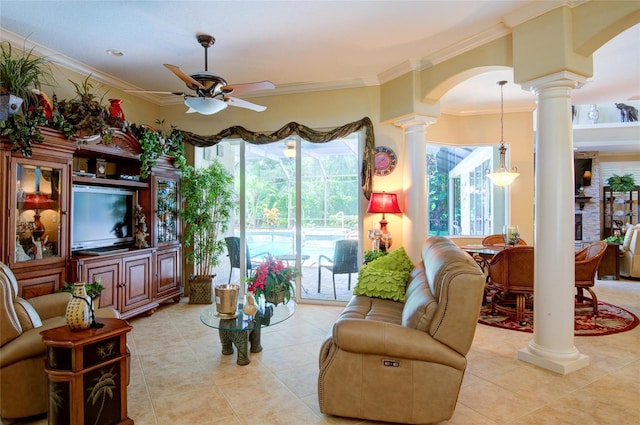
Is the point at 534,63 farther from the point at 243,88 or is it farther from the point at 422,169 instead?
the point at 243,88

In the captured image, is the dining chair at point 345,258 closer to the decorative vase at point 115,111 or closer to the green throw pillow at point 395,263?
the green throw pillow at point 395,263

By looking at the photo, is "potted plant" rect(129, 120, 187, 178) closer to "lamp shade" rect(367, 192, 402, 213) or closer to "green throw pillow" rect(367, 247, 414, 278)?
"lamp shade" rect(367, 192, 402, 213)

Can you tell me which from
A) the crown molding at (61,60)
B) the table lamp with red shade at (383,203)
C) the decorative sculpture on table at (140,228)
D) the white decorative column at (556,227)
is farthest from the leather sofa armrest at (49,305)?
the white decorative column at (556,227)

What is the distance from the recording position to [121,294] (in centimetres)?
414

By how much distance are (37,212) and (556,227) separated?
4.58 metres

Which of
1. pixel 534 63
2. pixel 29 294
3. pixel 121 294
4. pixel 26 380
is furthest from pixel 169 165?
pixel 534 63

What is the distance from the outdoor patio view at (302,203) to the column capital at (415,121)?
2.37ft

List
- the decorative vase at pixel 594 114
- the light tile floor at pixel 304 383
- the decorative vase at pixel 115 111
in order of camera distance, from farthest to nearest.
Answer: the decorative vase at pixel 594 114 < the decorative vase at pixel 115 111 < the light tile floor at pixel 304 383

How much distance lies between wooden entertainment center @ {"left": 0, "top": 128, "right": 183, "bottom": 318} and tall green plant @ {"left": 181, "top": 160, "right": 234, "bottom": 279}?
186 mm

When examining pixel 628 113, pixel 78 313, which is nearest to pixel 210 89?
pixel 78 313

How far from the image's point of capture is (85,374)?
199 centimetres

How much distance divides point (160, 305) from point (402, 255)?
344 centimetres

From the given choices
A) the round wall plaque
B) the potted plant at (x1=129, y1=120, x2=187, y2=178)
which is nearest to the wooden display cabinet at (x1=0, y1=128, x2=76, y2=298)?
the potted plant at (x1=129, y1=120, x2=187, y2=178)

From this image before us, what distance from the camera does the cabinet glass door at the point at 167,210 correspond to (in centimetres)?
486
